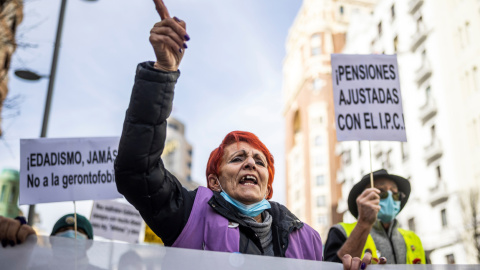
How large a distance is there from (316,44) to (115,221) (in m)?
54.5

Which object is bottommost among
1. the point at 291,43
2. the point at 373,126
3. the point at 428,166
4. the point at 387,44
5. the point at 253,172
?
the point at 253,172

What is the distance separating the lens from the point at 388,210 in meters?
4.42

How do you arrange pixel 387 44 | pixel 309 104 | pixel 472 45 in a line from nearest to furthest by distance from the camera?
pixel 472 45 → pixel 387 44 → pixel 309 104

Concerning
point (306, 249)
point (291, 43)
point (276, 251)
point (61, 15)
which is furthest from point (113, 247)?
point (291, 43)

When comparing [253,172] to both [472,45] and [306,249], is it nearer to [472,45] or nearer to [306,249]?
[306,249]

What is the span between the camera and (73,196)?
4.96 meters

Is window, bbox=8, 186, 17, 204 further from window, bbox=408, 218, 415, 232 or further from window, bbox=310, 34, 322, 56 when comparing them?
window, bbox=310, 34, 322, 56

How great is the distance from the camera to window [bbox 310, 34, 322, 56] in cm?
6074

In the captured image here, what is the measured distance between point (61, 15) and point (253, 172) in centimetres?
867

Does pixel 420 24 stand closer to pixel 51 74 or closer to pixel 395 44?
pixel 395 44

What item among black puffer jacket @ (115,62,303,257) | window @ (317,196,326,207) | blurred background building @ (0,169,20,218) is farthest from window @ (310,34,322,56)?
black puffer jacket @ (115,62,303,257)

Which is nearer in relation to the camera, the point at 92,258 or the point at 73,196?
the point at 92,258

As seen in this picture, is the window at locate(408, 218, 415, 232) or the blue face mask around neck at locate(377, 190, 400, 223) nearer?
the blue face mask around neck at locate(377, 190, 400, 223)

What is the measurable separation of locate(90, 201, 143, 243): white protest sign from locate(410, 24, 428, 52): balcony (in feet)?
85.5
